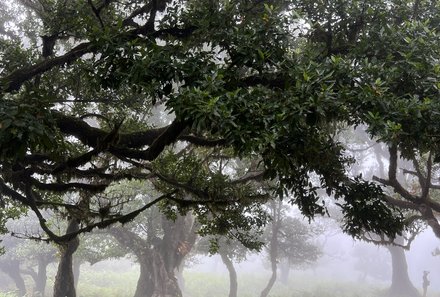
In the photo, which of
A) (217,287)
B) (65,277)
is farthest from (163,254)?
(217,287)

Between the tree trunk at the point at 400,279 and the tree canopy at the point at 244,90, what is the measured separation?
106 feet

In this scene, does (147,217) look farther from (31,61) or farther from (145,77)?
(145,77)

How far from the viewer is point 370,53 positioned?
6836 millimetres

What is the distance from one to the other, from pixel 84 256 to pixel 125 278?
20.0 m

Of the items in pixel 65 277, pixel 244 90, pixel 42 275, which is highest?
pixel 244 90

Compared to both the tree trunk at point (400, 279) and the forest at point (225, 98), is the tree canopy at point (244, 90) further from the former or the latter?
the tree trunk at point (400, 279)

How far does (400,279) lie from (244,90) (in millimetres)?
38950

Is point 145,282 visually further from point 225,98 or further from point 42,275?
point 225,98

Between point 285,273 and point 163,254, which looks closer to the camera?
point 163,254

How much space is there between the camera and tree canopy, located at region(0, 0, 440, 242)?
14.7 feet

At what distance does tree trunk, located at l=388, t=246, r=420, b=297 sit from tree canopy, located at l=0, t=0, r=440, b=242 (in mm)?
32398

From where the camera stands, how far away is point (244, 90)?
16.7 feet

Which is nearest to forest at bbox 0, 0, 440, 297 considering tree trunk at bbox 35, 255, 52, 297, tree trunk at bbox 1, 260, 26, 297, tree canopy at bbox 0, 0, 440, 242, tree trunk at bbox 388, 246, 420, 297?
tree canopy at bbox 0, 0, 440, 242

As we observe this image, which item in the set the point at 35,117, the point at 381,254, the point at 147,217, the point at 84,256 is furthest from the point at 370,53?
the point at 381,254
